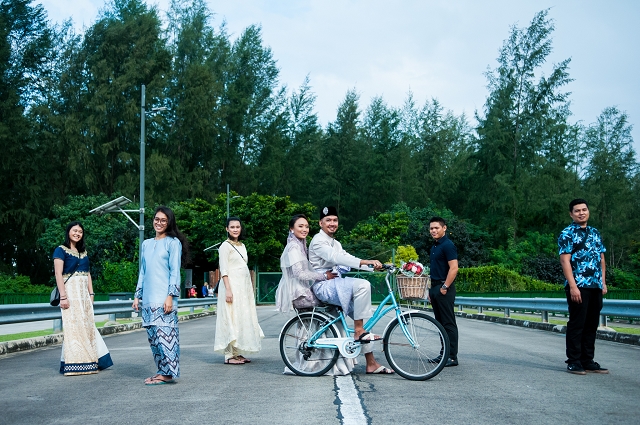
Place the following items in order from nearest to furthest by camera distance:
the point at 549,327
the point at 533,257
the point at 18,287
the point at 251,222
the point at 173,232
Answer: the point at 173,232 < the point at 549,327 < the point at 18,287 < the point at 251,222 < the point at 533,257

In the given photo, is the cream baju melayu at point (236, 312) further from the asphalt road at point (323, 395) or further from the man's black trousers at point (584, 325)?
the man's black trousers at point (584, 325)

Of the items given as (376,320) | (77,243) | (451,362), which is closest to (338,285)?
(376,320)

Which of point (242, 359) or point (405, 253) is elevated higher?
point (405, 253)

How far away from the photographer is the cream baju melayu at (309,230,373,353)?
26.1 ft

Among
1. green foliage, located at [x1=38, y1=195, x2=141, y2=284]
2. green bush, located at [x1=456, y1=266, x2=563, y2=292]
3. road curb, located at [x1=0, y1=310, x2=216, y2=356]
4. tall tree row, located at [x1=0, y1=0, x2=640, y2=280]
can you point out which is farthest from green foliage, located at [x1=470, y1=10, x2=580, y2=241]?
road curb, located at [x1=0, y1=310, x2=216, y2=356]

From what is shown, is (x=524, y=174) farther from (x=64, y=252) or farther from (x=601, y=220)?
(x=64, y=252)

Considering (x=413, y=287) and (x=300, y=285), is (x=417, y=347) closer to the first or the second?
→ (x=413, y=287)

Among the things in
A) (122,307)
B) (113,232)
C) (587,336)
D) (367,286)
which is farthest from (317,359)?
(113,232)

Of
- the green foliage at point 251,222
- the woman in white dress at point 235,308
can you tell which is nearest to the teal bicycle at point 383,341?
the woman in white dress at point 235,308

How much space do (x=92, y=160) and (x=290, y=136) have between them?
2000 cm

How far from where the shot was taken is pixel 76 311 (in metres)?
9.34

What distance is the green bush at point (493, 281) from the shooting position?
42.1 m

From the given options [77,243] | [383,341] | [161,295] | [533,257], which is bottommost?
[383,341]

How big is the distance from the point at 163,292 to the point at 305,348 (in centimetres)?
168
